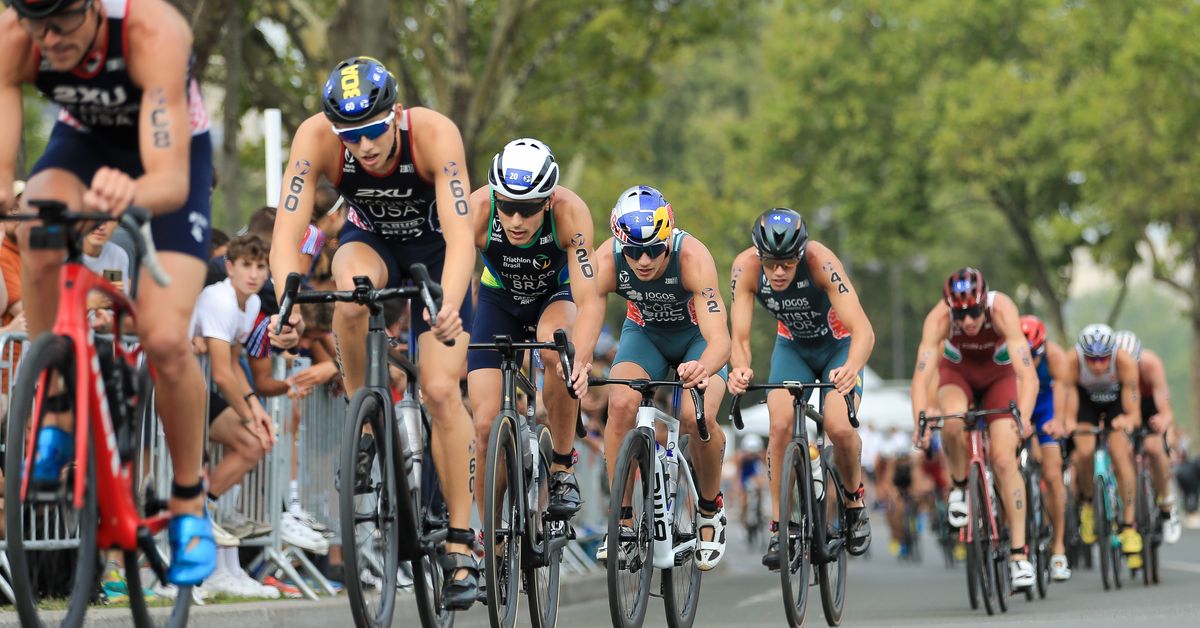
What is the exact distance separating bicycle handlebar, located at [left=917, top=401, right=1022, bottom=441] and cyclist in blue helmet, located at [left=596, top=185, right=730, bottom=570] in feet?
7.11

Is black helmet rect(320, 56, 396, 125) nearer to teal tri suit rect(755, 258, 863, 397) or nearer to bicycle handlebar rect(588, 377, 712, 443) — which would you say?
bicycle handlebar rect(588, 377, 712, 443)

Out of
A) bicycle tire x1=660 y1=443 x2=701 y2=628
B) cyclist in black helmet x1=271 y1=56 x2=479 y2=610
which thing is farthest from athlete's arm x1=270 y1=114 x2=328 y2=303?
bicycle tire x1=660 y1=443 x2=701 y2=628

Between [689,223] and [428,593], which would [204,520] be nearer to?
[428,593]

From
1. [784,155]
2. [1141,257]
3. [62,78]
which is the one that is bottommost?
[62,78]

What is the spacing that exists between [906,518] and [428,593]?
18.1m

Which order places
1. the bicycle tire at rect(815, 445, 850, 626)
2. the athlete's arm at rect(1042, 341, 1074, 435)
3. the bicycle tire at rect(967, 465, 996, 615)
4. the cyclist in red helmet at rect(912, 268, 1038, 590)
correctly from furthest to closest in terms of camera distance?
1. the athlete's arm at rect(1042, 341, 1074, 435)
2. the cyclist in red helmet at rect(912, 268, 1038, 590)
3. the bicycle tire at rect(967, 465, 996, 615)
4. the bicycle tire at rect(815, 445, 850, 626)

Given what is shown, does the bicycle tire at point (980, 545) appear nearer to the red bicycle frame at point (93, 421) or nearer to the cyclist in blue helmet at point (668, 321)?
the cyclist in blue helmet at point (668, 321)

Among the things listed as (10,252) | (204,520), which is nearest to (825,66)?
(10,252)

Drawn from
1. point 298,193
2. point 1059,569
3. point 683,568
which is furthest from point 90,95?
point 1059,569

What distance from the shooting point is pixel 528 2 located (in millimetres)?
20891

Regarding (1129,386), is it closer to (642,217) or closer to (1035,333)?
(1035,333)

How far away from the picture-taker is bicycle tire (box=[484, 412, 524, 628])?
7480 mm

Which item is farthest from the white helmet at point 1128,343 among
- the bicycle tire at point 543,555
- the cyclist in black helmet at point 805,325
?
the bicycle tire at point 543,555

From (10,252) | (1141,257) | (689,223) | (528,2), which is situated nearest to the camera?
(10,252)
